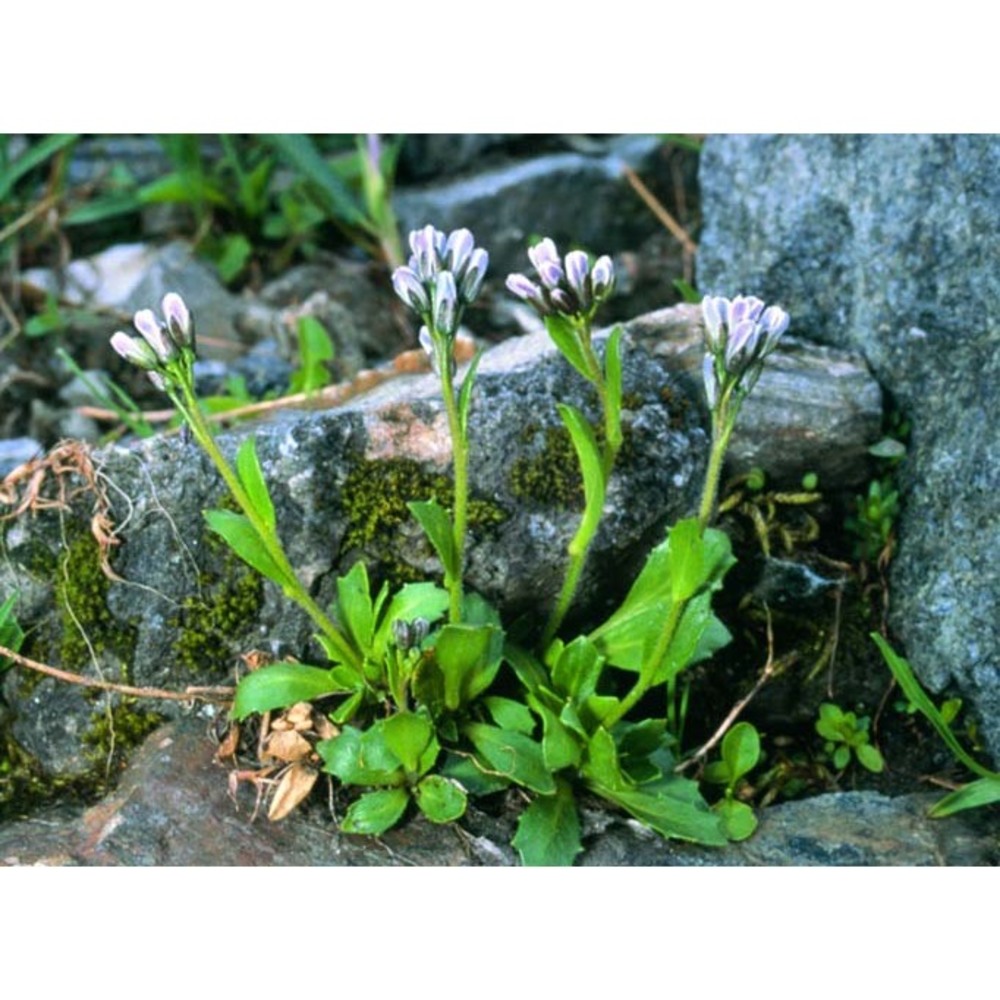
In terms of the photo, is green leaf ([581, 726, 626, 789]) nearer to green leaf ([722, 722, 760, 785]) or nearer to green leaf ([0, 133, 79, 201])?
green leaf ([722, 722, 760, 785])

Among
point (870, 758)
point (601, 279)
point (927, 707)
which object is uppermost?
point (601, 279)

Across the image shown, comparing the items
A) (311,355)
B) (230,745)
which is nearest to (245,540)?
(230,745)

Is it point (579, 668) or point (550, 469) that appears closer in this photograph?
point (579, 668)

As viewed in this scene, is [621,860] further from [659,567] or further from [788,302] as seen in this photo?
[788,302]

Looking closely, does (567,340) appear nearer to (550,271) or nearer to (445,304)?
(550,271)

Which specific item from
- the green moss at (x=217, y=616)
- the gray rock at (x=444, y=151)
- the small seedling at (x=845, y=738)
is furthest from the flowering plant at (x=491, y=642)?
the gray rock at (x=444, y=151)

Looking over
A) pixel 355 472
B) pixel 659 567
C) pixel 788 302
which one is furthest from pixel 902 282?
pixel 355 472

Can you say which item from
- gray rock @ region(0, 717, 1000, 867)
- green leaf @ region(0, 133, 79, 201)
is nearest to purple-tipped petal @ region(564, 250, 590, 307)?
gray rock @ region(0, 717, 1000, 867)
